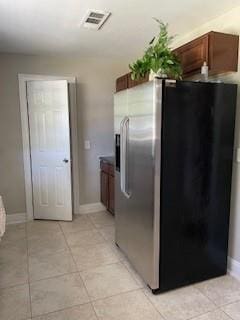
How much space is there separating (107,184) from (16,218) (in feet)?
4.96

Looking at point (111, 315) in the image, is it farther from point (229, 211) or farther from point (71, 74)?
point (71, 74)

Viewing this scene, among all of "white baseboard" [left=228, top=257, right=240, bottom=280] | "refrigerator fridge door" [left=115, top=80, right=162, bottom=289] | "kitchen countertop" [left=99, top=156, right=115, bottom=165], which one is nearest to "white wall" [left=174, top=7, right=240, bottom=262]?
"white baseboard" [left=228, top=257, right=240, bottom=280]

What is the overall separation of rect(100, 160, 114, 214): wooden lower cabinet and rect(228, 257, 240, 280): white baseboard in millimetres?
1823

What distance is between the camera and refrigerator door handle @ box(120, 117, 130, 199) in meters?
2.46

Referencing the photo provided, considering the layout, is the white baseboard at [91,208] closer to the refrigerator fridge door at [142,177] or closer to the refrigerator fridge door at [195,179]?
the refrigerator fridge door at [142,177]

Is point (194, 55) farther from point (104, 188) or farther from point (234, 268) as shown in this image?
point (104, 188)

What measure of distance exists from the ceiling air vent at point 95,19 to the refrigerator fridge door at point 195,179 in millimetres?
1067

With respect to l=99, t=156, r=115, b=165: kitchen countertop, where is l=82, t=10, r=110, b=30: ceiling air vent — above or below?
above

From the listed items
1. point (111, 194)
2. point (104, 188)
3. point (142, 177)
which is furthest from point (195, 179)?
point (104, 188)

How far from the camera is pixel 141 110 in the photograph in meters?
2.16

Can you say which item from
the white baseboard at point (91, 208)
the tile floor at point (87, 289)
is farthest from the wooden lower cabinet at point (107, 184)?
the tile floor at point (87, 289)

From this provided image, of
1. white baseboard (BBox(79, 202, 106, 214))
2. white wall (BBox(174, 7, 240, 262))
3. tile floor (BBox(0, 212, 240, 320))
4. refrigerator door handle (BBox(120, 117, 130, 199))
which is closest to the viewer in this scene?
tile floor (BBox(0, 212, 240, 320))

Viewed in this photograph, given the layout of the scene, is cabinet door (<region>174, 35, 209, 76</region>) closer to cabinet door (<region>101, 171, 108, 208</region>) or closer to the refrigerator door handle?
the refrigerator door handle

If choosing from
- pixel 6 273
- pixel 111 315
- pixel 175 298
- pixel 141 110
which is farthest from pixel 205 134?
pixel 6 273
